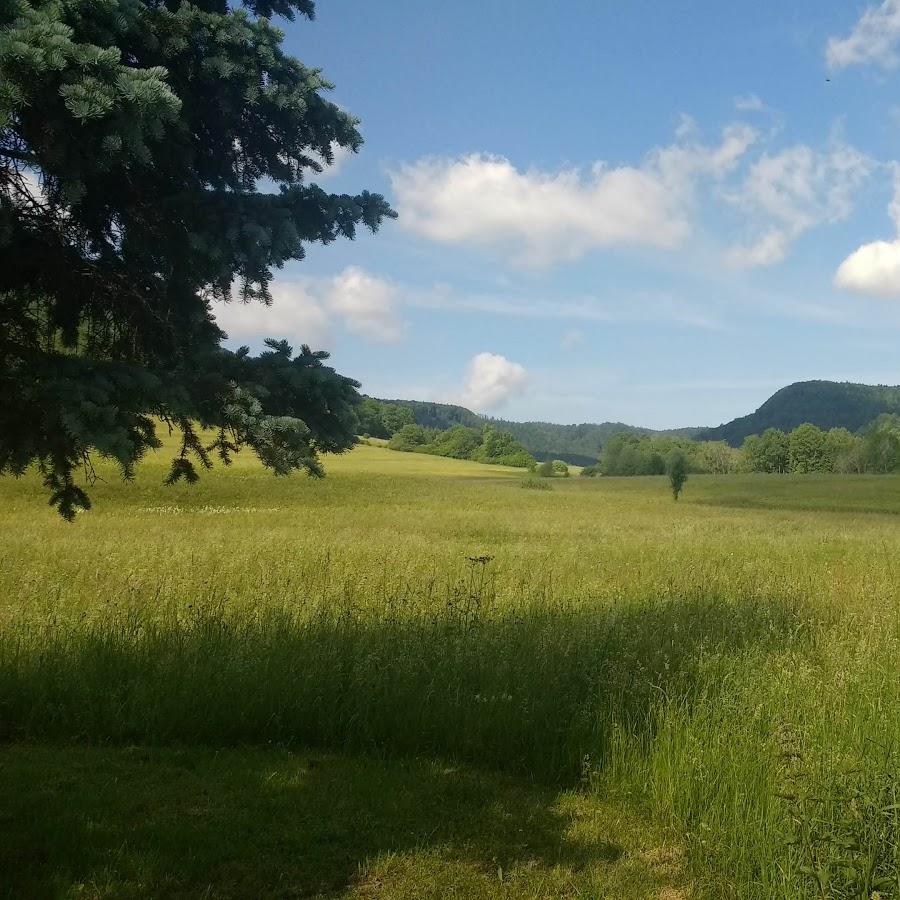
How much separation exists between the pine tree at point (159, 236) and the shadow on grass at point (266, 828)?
1.97 m

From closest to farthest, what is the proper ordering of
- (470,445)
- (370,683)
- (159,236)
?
1. (159,236)
2. (370,683)
3. (470,445)

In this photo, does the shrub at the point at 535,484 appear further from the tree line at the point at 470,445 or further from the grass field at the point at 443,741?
the tree line at the point at 470,445

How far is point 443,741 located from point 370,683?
77 cm

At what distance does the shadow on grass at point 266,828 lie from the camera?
361cm

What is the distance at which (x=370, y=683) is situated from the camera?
584cm

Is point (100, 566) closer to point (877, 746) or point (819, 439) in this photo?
point (877, 746)

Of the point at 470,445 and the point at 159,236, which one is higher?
the point at 159,236

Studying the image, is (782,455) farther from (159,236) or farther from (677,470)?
(159,236)

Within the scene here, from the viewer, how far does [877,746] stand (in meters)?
4.86

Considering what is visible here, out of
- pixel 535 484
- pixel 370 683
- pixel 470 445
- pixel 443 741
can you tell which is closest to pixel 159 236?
pixel 370 683

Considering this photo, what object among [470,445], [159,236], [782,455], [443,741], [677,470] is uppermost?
[159,236]

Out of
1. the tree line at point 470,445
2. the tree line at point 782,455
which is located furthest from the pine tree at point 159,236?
the tree line at point 470,445

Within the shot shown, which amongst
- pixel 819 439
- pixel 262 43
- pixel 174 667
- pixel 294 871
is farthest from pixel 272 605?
pixel 819 439

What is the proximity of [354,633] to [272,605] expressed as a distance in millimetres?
1770
